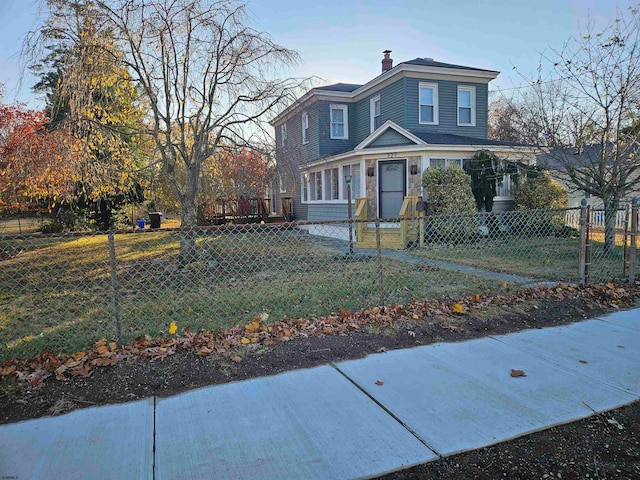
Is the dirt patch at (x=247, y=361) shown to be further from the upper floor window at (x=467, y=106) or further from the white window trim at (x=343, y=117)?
the white window trim at (x=343, y=117)

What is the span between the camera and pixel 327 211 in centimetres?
1630

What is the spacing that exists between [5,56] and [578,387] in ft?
30.6

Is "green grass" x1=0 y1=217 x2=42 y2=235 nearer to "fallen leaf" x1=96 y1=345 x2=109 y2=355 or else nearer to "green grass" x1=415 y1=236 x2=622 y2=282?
"green grass" x1=415 y1=236 x2=622 y2=282

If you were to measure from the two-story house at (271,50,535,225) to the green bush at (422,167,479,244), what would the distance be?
0.88m

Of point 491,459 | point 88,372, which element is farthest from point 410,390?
point 88,372

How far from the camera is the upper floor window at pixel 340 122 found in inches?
671

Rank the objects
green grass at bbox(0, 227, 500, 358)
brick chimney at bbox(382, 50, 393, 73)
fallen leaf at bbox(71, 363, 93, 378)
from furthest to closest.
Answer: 1. brick chimney at bbox(382, 50, 393, 73)
2. green grass at bbox(0, 227, 500, 358)
3. fallen leaf at bbox(71, 363, 93, 378)

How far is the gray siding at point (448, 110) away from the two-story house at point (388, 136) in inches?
1.3

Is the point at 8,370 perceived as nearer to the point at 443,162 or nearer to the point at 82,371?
the point at 82,371

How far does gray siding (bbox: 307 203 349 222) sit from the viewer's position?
583 inches

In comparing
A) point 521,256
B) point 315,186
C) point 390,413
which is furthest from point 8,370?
point 315,186

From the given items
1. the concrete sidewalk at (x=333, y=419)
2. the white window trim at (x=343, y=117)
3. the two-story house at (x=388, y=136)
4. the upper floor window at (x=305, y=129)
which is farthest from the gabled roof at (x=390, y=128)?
the concrete sidewalk at (x=333, y=419)

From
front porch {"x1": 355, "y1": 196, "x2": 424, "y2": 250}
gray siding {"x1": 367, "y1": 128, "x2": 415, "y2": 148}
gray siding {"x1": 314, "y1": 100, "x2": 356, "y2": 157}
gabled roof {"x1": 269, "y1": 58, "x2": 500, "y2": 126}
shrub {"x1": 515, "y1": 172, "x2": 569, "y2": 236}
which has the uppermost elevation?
gabled roof {"x1": 269, "y1": 58, "x2": 500, "y2": 126}

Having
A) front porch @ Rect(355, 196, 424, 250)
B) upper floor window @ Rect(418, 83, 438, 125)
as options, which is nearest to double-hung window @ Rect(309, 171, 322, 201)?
upper floor window @ Rect(418, 83, 438, 125)
